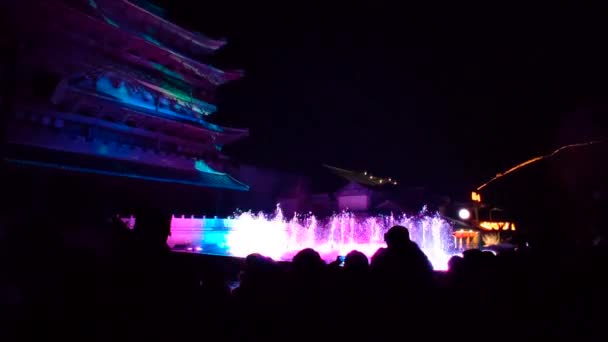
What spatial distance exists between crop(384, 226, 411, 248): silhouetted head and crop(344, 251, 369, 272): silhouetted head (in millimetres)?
458

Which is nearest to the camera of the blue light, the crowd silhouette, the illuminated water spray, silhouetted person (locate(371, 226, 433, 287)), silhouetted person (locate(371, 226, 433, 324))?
the crowd silhouette

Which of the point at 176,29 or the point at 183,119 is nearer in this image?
the point at 183,119

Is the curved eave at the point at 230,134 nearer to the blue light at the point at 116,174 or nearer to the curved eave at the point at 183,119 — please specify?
the curved eave at the point at 183,119

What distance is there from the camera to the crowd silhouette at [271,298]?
295 centimetres

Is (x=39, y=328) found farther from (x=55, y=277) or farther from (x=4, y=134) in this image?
(x=4, y=134)

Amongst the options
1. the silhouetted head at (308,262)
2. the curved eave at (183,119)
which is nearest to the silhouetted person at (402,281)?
the silhouetted head at (308,262)

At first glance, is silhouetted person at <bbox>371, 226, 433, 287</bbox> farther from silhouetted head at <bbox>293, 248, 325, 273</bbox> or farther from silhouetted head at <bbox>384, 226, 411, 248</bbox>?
silhouetted head at <bbox>293, 248, 325, 273</bbox>

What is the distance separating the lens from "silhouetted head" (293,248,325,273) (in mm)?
3539

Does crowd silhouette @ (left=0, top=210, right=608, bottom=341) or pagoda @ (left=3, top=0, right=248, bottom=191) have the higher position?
pagoda @ (left=3, top=0, right=248, bottom=191)

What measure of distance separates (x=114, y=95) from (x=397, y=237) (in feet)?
42.3

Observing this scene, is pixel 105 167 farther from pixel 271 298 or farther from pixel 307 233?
pixel 307 233

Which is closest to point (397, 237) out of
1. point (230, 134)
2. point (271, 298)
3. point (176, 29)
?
point (271, 298)

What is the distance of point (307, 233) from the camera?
30.2 m

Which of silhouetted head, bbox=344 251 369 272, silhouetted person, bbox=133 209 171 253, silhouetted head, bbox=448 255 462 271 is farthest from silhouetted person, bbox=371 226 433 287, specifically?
silhouetted person, bbox=133 209 171 253
